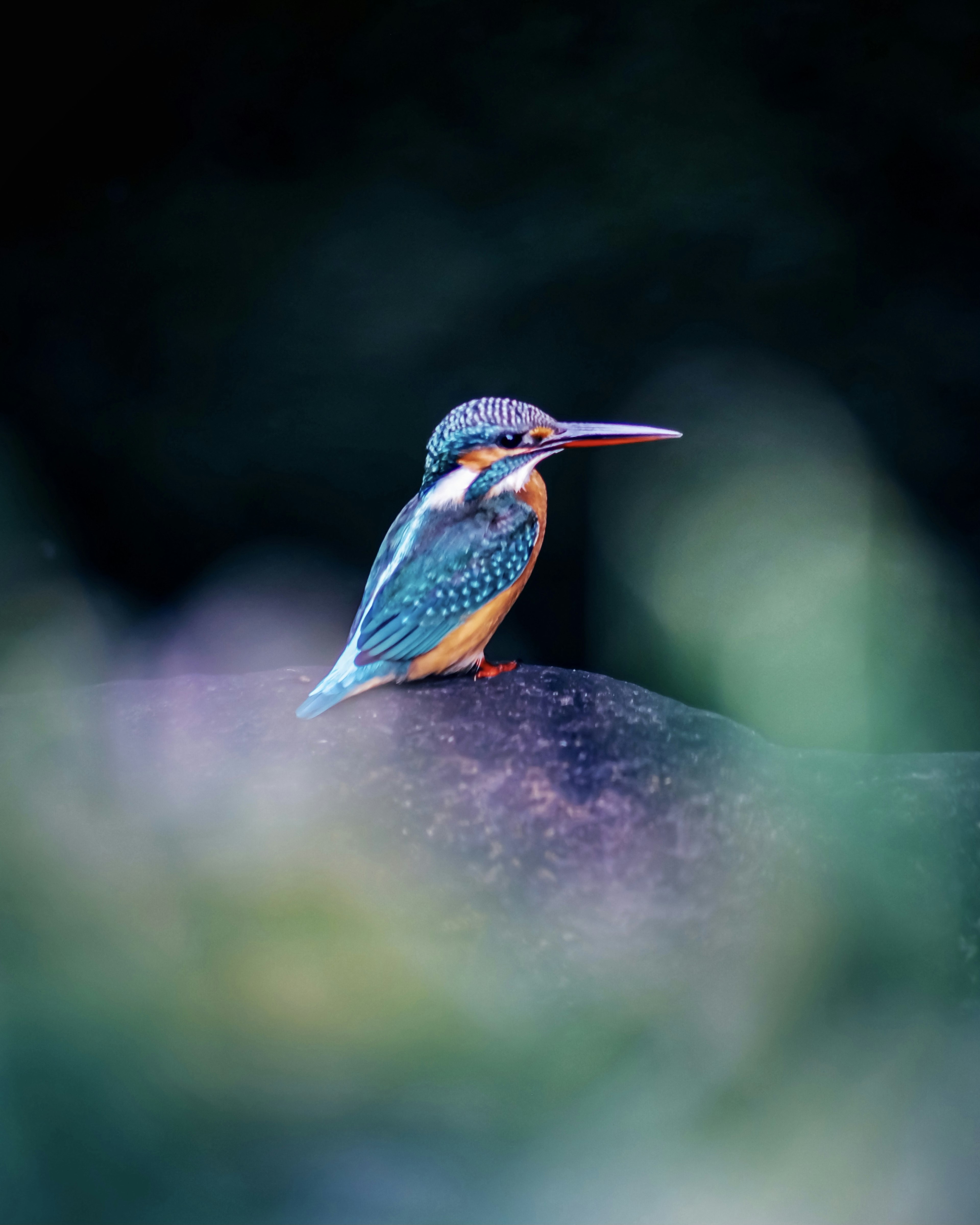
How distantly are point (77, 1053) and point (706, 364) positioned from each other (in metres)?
1.96

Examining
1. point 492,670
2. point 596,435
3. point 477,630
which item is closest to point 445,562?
point 477,630

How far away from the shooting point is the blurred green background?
1.39m

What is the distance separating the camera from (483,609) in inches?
64.1

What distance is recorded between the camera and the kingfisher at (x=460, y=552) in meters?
1.59

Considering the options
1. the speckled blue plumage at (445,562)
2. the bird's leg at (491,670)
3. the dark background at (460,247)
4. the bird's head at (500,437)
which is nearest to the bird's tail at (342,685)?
the speckled blue plumage at (445,562)

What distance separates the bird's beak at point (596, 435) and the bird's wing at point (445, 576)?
A: 14 cm

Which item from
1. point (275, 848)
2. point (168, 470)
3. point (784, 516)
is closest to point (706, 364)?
point (784, 516)

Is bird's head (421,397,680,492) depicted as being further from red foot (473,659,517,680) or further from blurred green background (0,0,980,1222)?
blurred green background (0,0,980,1222)

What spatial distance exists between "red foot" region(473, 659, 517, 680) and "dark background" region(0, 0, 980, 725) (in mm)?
796

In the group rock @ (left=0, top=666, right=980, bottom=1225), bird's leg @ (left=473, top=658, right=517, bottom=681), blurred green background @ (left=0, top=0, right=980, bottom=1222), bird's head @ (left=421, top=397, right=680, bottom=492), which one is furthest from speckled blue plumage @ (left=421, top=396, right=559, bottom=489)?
blurred green background @ (left=0, top=0, right=980, bottom=1222)

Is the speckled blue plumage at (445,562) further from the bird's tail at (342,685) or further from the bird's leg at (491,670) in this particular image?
the bird's leg at (491,670)

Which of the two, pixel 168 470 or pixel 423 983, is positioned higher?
pixel 168 470

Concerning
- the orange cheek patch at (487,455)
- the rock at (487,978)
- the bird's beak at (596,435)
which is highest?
the bird's beak at (596,435)

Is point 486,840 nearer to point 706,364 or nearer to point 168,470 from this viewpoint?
point 706,364
